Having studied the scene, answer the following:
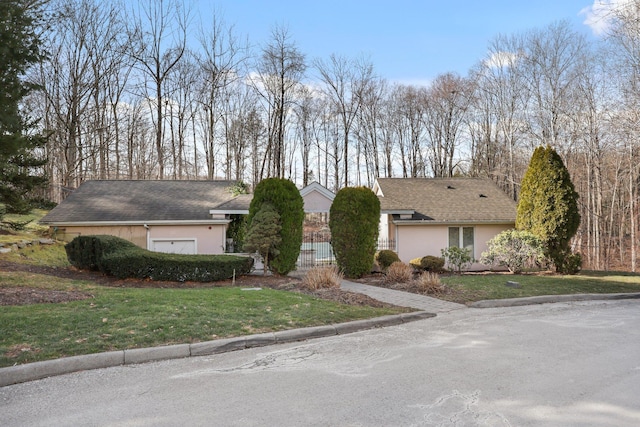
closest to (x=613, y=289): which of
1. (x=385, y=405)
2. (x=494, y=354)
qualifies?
(x=494, y=354)

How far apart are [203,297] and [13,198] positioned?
6.30m

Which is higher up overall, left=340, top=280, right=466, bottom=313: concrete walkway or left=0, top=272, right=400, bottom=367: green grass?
left=0, top=272, right=400, bottom=367: green grass

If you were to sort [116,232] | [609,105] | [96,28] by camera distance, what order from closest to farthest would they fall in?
[116,232] → [609,105] → [96,28]

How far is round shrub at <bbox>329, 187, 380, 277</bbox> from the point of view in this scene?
14.2 meters

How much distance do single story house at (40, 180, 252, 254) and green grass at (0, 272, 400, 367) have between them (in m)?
7.55

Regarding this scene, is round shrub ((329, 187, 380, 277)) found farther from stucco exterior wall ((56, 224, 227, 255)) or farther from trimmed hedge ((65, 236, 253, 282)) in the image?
stucco exterior wall ((56, 224, 227, 255))

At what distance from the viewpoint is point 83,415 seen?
3674 mm

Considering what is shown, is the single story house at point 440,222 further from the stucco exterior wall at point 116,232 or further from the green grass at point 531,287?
the stucco exterior wall at point 116,232

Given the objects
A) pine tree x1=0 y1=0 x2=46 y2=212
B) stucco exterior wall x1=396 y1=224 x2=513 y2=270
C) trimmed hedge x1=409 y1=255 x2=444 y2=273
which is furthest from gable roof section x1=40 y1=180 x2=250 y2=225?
trimmed hedge x1=409 y1=255 x2=444 y2=273

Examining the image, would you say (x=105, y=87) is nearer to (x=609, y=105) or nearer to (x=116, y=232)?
(x=116, y=232)

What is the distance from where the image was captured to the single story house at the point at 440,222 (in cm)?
1944

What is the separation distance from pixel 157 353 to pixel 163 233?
41.0ft

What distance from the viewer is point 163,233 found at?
1708cm

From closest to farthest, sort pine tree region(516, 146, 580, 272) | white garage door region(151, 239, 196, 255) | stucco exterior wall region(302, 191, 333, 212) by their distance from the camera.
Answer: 1. pine tree region(516, 146, 580, 272)
2. white garage door region(151, 239, 196, 255)
3. stucco exterior wall region(302, 191, 333, 212)
